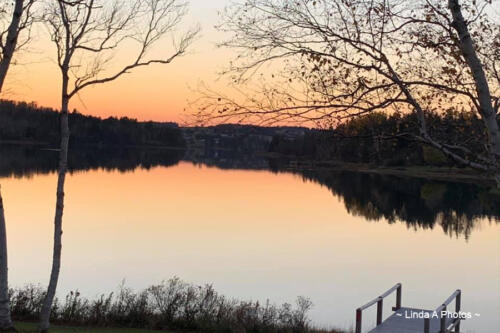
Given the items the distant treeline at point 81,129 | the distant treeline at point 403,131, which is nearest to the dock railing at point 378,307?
the distant treeline at point 403,131

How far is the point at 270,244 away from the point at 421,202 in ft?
89.6

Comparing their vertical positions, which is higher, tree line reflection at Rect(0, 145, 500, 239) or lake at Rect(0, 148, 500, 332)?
tree line reflection at Rect(0, 145, 500, 239)

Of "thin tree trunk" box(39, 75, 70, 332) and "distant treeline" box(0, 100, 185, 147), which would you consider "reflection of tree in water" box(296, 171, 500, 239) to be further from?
"distant treeline" box(0, 100, 185, 147)

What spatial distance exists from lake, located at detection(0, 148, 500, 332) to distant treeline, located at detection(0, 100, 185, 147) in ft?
288

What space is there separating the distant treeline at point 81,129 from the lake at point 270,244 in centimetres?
8790

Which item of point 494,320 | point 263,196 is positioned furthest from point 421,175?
point 494,320

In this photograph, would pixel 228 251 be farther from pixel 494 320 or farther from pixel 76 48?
pixel 76 48

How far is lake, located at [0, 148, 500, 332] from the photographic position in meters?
19.8

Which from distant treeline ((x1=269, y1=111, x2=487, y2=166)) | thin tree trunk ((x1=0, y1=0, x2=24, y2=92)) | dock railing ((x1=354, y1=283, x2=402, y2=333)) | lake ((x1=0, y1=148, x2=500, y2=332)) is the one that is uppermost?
thin tree trunk ((x1=0, y1=0, x2=24, y2=92))

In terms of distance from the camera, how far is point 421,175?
85750 millimetres

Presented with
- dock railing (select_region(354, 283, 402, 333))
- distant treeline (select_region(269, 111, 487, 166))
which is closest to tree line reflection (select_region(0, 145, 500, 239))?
dock railing (select_region(354, 283, 402, 333))

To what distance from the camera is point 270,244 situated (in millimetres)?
28375

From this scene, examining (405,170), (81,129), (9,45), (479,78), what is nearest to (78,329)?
(9,45)

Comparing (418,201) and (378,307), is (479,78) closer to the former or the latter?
(378,307)
